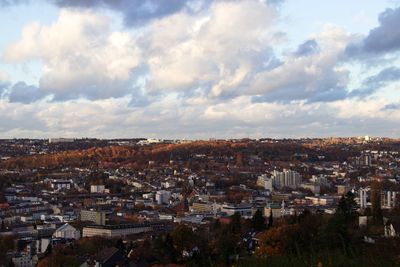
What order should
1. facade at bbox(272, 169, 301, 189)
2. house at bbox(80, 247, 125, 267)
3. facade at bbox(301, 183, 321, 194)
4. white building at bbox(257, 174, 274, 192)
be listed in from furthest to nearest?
facade at bbox(272, 169, 301, 189), white building at bbox(257, 174, 274, 192), facade at bbox(301, 183, 321, 194), house at bbox(80, 247, 125, 267)

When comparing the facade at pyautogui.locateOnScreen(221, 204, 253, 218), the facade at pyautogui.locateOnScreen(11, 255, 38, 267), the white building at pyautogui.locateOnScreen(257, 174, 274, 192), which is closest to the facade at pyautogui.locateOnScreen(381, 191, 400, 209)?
the facade at pyautogui.locateOnScreen(221, 204, 253, 218)

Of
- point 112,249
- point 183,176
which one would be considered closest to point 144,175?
point 183,176

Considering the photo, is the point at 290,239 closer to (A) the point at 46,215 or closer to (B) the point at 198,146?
(A) the point at 46,215

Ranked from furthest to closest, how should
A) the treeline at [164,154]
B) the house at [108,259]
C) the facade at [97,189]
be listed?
the treeline at [164,154] < the facade at [97,189] < the house at [108,259]

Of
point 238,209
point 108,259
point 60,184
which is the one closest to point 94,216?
point 238,209

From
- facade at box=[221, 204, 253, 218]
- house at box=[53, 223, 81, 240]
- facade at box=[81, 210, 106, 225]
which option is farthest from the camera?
facade at box=[221, 204, 253, 218]

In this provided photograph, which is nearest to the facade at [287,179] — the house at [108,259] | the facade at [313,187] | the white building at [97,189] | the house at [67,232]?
the facade at [313,187]

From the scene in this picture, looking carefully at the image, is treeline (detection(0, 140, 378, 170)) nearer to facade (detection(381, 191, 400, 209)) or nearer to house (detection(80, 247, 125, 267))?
facade (detection(381, 191, 400, 209))

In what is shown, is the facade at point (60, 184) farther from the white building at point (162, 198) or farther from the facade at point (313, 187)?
the facade at point (313, 187)

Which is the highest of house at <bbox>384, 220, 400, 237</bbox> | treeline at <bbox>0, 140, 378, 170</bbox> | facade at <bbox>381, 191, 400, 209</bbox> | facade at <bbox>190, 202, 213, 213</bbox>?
treeline at <bbox>0, 140, 378, 170</bbox>
